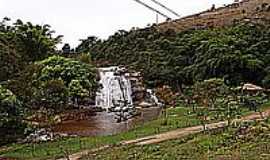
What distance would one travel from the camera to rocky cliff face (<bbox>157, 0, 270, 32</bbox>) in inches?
2234

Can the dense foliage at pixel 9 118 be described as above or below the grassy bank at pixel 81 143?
above

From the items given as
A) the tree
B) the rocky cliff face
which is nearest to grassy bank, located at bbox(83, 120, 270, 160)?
the tree

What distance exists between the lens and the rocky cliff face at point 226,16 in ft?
186

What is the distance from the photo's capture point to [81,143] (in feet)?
78.7

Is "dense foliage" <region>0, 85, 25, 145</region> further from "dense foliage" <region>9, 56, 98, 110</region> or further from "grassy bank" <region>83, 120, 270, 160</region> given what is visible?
"dense foliage" <region>9, 56, 98, 110</region>

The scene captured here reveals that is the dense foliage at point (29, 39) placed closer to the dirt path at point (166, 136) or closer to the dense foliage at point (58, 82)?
the dense foliage at point (58, 82)

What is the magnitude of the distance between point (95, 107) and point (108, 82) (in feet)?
18.2

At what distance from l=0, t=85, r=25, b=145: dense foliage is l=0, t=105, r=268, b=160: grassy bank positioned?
0.93 meters

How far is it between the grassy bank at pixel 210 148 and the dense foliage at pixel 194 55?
1625 centimetres

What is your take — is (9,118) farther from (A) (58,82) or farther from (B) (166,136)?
(A) (58,82)

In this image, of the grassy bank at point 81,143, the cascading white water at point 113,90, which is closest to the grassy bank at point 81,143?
the grassy bank at point 81,143

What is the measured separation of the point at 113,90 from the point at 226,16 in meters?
22.9

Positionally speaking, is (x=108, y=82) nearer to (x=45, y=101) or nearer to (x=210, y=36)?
(x=210, y=36)

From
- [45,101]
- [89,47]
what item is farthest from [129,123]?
[89,47]
